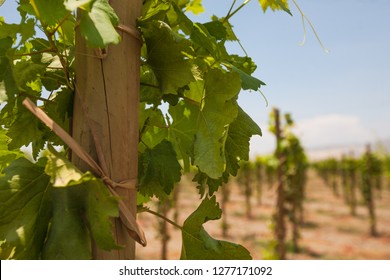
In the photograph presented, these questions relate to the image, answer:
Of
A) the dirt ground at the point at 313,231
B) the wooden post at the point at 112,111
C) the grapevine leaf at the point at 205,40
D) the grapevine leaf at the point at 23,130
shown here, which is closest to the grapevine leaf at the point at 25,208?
Result: the wooden post at the point at 112,111

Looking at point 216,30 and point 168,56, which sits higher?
point 216,30

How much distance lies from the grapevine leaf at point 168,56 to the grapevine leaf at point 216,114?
0.21ft

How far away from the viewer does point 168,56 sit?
1113 millimetres

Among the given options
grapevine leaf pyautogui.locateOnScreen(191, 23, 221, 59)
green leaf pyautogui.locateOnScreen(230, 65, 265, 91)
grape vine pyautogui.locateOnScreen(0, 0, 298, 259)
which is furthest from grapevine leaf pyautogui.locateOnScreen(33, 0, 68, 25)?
green leaf pyautogui.locateOnScreen(230, 65, 265, 91)

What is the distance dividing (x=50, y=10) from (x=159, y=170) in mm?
486

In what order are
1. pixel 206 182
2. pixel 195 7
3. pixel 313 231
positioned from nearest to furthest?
pixel 206 182, pixel 195 7, pixel 313 231

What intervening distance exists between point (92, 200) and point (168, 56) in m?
0.43

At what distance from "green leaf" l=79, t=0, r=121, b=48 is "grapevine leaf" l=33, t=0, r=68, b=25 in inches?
2.0

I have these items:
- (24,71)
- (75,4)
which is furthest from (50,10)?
(24,71)

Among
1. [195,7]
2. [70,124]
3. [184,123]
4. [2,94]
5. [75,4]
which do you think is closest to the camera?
[75,4]

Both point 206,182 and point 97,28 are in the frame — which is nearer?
point 97,28

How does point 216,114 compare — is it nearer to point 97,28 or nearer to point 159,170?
point 159,170

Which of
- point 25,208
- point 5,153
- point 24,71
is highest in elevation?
point 24,71

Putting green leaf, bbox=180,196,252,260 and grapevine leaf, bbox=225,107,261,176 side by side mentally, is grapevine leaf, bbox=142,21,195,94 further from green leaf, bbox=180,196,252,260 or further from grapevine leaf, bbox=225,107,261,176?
green leaf, bbox=180,196,252,260
